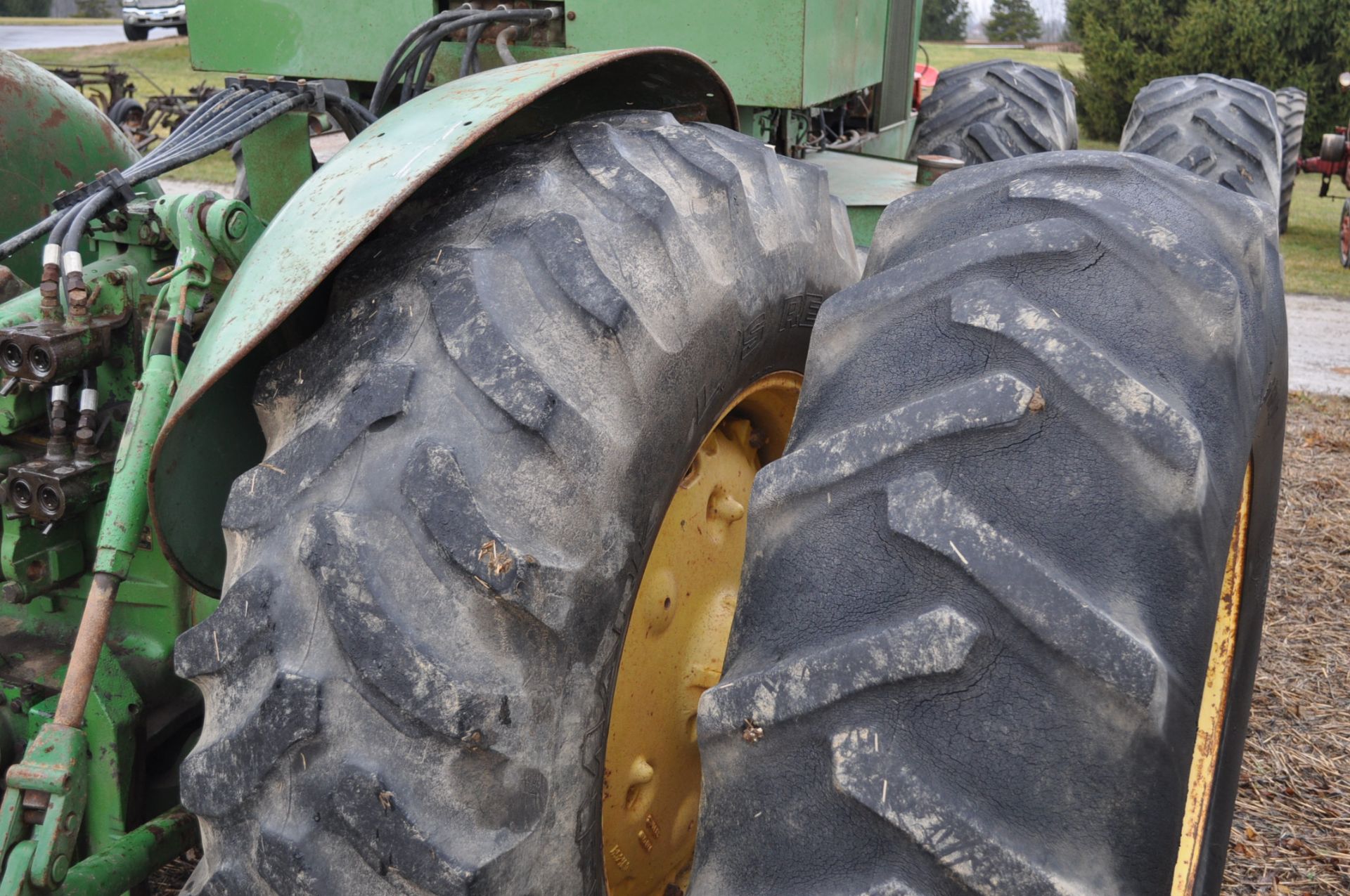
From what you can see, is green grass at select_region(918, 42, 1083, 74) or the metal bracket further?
green grass at select_region(918, 42, 1083, 74)

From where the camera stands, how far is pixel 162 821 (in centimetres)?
178

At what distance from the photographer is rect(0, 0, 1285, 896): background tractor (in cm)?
112

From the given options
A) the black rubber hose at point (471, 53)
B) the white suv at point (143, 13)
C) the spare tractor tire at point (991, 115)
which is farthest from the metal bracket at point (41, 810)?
the white suv at point (143, 13)

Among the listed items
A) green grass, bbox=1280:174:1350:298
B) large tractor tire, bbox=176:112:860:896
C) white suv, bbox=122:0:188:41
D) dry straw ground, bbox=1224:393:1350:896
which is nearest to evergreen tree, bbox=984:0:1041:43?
green grass, bbox=1280:174:1350:298

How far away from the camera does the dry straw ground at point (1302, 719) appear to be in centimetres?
262

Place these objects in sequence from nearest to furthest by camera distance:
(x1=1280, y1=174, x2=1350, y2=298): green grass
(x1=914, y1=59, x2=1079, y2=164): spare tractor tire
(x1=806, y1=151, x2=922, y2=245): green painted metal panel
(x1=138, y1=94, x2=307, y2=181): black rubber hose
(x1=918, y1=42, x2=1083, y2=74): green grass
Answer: (x1=138, y1=94, x2=307, y2=181): black rubber hose, (x1=806, y1=151, x2=922, y2=245): green painted metal panel, (x1=914, y1=59, x2=1079, y2=164): spare tractor tire, (x1=1280, y1=174, x2=1350, y2=298): green grass, (x1=918, y1=42, x2=1083, y2=74): green grass

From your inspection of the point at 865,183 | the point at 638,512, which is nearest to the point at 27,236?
the point at 638,512

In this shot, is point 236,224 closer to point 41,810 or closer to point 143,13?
point 41,810

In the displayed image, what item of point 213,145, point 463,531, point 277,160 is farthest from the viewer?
point 277,160

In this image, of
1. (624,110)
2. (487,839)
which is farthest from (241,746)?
(624,110)

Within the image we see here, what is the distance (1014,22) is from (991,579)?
4661cm

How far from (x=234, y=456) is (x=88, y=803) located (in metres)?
0.63

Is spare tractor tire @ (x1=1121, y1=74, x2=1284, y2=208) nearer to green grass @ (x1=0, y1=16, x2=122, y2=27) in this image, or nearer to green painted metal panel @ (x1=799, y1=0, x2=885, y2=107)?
green painted metal panel @ (x1=799, y1=0, x2=885, y2=107)

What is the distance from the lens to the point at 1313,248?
10672 mm
